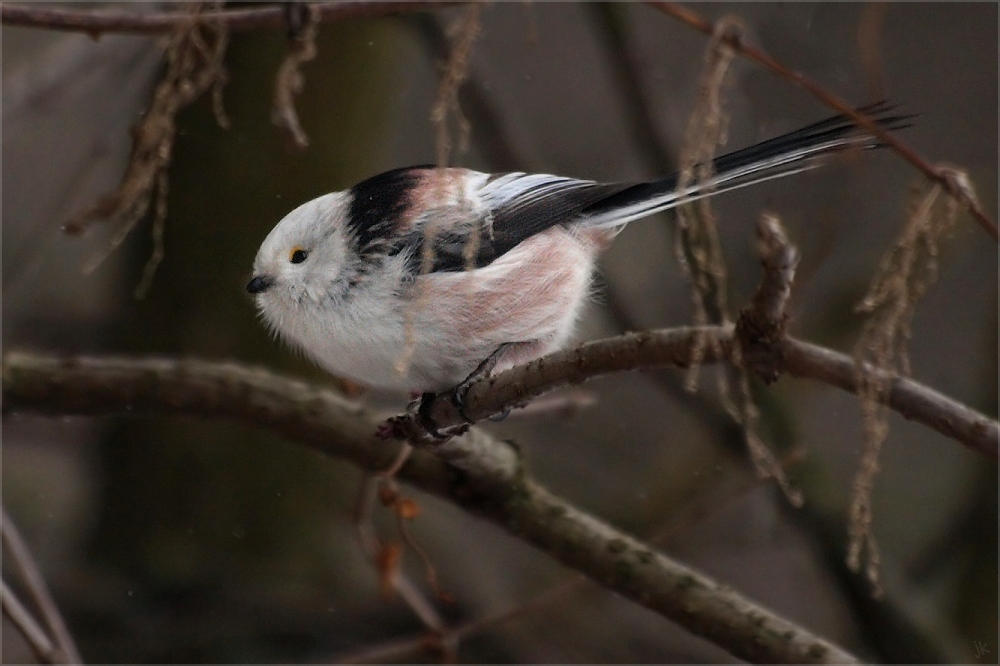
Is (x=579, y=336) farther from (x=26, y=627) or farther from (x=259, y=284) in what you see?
(x=26, y=627)

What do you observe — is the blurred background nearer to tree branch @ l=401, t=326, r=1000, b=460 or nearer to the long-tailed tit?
the long-tailed tit

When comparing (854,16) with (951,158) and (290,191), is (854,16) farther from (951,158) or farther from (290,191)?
(290,191)

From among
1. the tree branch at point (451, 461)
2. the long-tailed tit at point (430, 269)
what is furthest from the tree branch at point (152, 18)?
the tree branch at point (451, 461)

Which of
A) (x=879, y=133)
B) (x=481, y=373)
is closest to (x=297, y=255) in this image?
(x=481, y=373)

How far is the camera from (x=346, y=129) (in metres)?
2.88

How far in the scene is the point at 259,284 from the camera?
171 centimetres

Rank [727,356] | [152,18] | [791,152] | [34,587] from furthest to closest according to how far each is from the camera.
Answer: [34,587], [152,18], [791,152], [727,356]

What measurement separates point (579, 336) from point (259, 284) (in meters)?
0.89

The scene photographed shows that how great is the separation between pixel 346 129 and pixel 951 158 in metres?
1.85

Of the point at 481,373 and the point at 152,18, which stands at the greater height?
the point at 152,18

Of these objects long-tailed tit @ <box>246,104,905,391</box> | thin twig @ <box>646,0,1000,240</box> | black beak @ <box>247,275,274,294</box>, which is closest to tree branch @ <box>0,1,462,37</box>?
long-tailed tit @ <box>246,104,905,391</box>

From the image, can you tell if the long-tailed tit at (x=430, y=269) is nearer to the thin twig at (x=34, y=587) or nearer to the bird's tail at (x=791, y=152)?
the bird's tail at (x=791, y=152)

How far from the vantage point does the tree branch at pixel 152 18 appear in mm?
1500

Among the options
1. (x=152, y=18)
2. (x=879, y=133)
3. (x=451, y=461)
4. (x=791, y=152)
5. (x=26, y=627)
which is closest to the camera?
(x=879, y=133)
